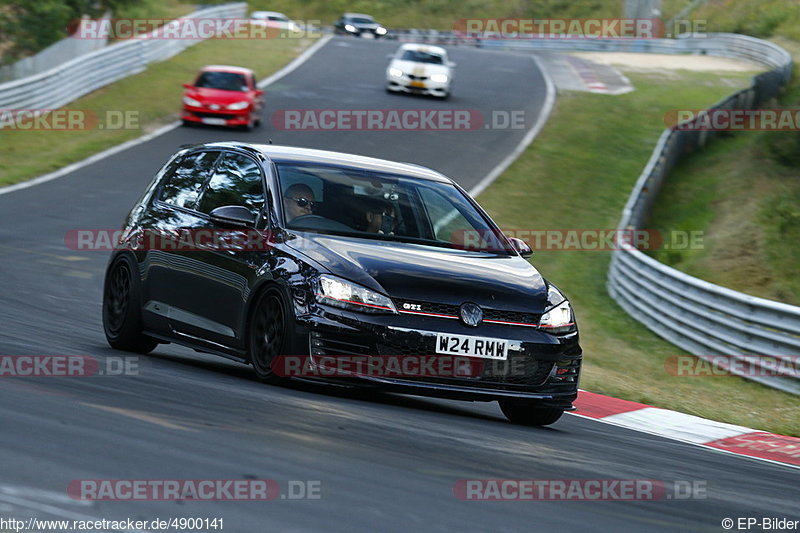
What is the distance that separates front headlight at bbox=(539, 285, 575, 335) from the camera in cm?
796

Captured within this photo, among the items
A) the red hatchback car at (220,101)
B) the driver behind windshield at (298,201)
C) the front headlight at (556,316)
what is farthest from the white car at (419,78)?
the front headlight at (556,316)

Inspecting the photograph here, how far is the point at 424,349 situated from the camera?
7.48 metres

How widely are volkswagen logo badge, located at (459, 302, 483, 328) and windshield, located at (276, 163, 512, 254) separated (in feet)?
2.99

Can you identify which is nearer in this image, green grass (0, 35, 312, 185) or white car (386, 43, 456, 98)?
green grass (0, 35, 312, 185)

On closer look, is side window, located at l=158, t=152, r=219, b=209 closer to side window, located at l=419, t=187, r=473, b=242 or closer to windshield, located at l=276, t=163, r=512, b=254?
windshield, located at l=276, t=163, r=512, b=254

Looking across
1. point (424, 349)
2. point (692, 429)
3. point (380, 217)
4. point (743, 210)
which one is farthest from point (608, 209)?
point (424, 349)

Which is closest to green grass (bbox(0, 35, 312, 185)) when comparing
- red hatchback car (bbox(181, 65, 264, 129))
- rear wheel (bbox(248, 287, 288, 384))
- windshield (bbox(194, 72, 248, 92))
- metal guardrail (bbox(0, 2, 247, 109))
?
metal guardrail (bbox(0, 2, 247, 109))

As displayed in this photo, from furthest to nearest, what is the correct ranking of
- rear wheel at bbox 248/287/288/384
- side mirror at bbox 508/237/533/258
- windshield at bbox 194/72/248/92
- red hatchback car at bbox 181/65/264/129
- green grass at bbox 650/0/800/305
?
windshield at bbox 194/72/248/92, red hatchback car at bbox 181/65/264/129, green grass at bbox 650/0/800/305, side mirror at bbox 508/237/533/258, rear wheel at bbox 248/287/288/384

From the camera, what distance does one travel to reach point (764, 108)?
3450 centimetres

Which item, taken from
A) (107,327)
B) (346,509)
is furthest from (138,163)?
(346,509)

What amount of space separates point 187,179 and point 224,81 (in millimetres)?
21478

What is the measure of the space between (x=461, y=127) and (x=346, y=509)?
96.5 feet

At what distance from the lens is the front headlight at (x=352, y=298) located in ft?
24.5

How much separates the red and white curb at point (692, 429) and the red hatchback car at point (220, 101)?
20.5 meters
